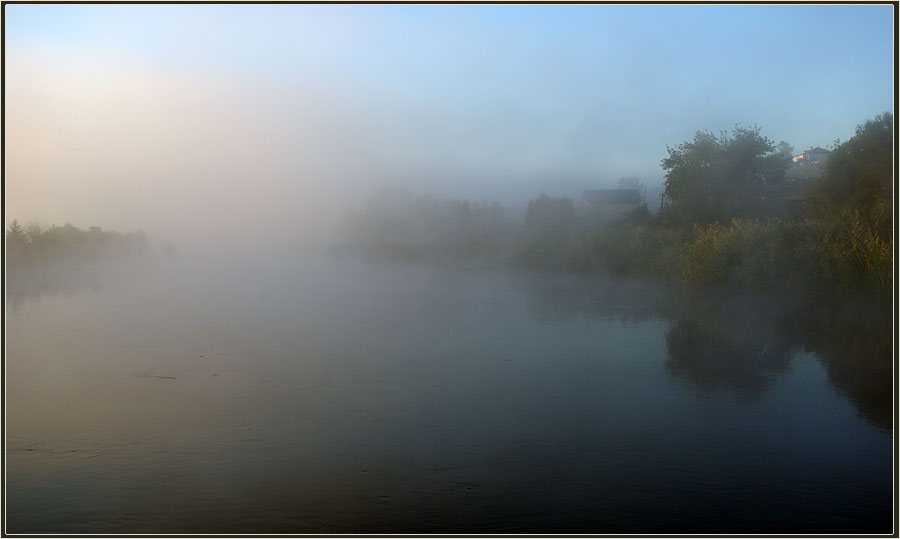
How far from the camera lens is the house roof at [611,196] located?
3817cm

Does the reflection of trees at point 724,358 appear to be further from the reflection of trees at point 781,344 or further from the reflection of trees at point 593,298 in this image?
the reflection of trees at point 593,298

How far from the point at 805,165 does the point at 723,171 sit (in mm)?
3731

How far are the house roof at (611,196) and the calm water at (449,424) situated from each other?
87.6 feet

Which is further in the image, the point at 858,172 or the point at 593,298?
the point at 858,172

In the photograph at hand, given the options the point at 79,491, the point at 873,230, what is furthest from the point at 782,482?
the point at 873,230

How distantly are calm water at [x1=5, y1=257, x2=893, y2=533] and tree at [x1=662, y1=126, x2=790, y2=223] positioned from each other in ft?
64.6

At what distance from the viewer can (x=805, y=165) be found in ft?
105

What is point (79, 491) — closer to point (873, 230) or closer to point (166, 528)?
point (166, 528)

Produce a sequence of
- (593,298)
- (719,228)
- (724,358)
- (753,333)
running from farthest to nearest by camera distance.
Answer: (719,228) → (593,298) → (753,333) → (724,358)

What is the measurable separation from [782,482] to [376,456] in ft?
7.99

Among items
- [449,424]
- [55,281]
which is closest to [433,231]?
[55,281]

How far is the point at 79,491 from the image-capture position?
441 centimetres

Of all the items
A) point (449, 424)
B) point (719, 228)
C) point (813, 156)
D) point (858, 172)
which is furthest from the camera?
point (813, 156)

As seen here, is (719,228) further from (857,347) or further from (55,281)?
(55,281)
